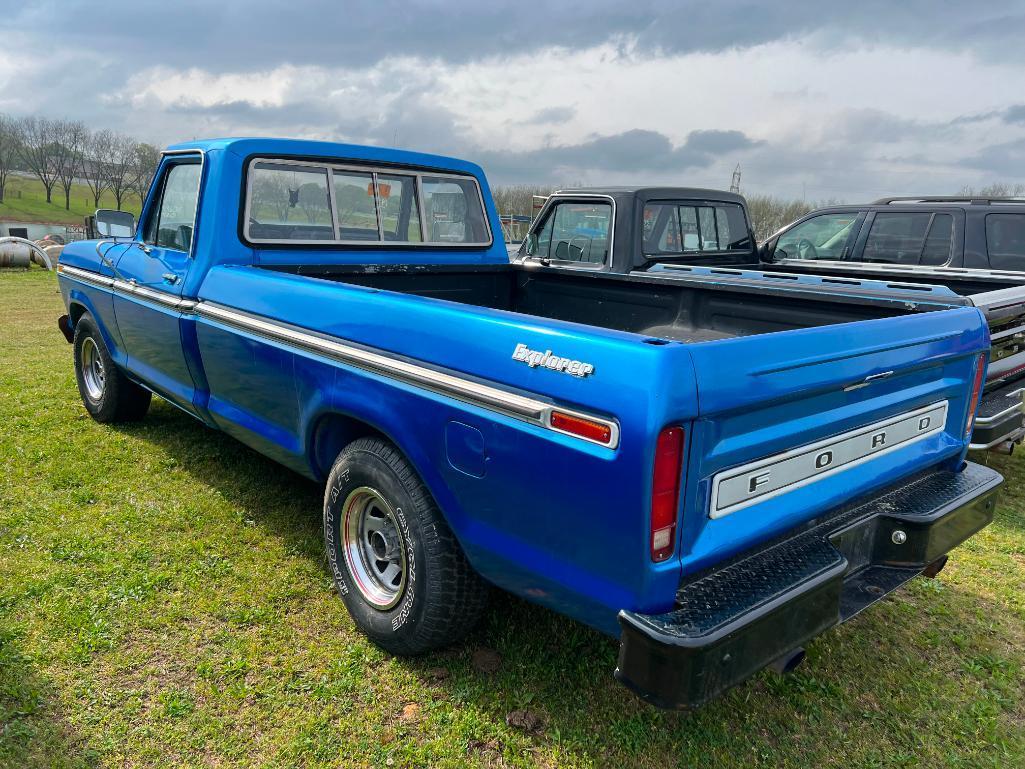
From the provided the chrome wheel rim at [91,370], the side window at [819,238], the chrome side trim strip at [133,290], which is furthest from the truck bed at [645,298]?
the side window at [819,238]

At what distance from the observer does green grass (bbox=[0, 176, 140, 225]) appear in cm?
6412

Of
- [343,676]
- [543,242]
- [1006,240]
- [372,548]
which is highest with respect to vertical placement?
[1006,240]

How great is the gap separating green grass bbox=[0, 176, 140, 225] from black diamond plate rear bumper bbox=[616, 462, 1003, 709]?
67.9 m

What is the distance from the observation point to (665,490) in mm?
1816

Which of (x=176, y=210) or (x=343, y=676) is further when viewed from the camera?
(x=176, y=210)

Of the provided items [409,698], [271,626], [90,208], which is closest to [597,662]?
[409,698]

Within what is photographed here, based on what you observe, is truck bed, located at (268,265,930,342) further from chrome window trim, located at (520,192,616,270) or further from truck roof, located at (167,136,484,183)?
chrome window trim, located at (520,192,616,270)

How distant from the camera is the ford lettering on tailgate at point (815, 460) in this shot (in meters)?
1.97

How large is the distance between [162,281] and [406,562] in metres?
2.37

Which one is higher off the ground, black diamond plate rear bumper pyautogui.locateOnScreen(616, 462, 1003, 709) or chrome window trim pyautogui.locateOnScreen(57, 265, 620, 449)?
chrome window trim pyautogui.locateOnScreen(57, 265, 620, 449)

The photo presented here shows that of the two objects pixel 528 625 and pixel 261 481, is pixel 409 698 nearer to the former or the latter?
pixel 528 625

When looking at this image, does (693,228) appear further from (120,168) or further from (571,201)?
(120,168)

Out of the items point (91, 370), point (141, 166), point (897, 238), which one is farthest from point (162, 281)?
point (141, 166)

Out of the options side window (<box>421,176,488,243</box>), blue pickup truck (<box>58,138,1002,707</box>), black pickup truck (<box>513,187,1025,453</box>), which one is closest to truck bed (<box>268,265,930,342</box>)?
blue pickup truck (<box>58,138,1002,707</box>)
